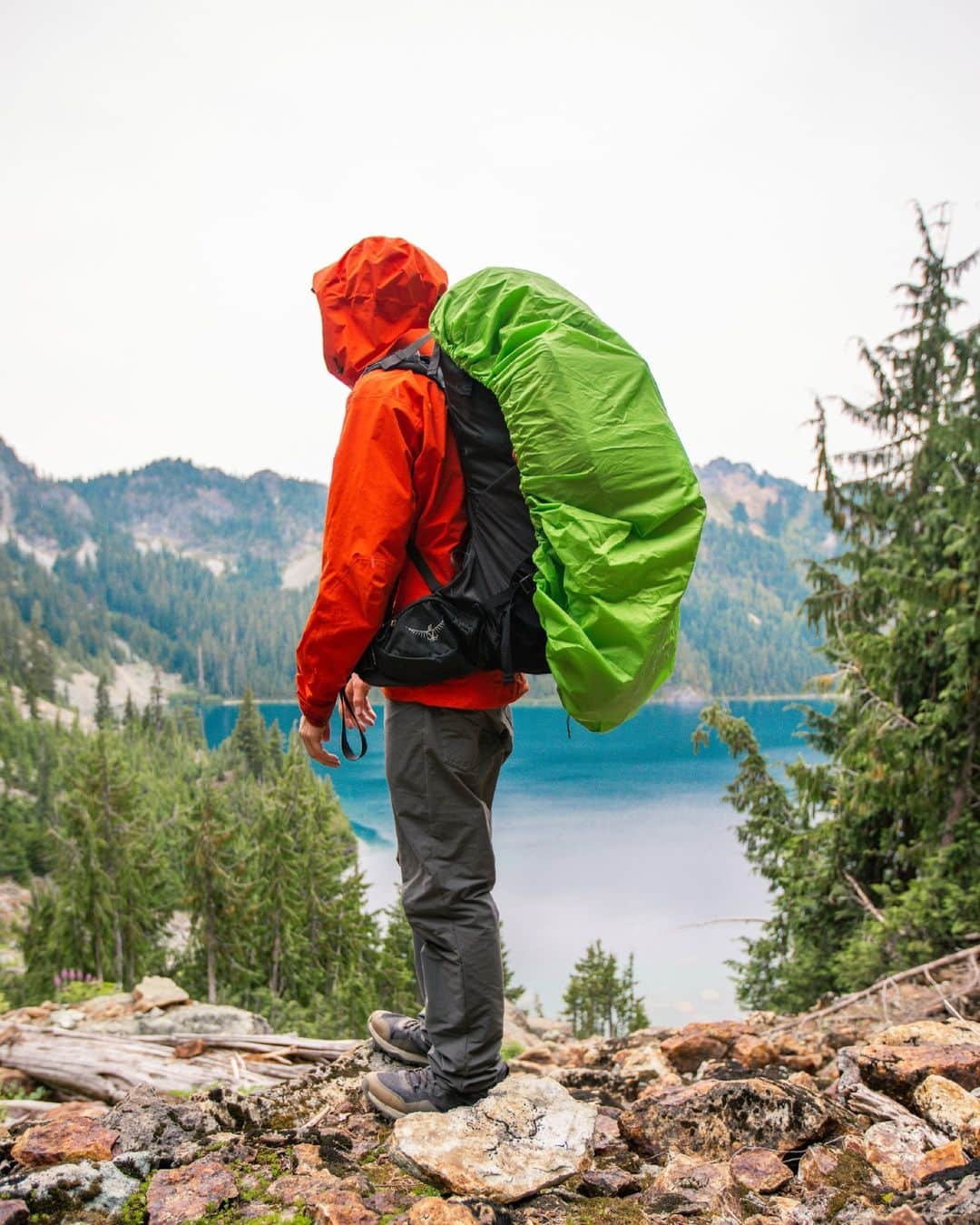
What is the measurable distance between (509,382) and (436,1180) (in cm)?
196

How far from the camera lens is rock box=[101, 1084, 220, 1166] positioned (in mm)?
2297

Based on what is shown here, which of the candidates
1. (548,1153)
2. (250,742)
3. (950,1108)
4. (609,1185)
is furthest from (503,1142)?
(250,742)

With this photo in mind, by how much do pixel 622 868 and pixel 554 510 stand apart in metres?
41.5

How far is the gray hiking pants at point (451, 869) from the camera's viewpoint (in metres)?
2.29

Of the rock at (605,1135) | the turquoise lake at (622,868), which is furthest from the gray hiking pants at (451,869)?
the turquoise lake at (622,868)

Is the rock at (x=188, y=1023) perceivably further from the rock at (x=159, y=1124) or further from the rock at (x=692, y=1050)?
the rock at (x=692, y=1050)

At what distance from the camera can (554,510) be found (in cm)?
206

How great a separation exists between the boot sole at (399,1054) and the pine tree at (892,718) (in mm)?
4613

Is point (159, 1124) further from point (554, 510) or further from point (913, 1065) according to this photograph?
point (913, 1065)

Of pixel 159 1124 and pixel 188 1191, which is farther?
pixel 159 1124

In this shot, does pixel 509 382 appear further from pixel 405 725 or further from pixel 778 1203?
pixel 778 1203

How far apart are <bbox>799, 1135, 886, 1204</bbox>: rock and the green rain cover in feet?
3.78

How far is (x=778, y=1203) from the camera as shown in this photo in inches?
76.8

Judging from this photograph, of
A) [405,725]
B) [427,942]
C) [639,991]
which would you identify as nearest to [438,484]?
[405,725]
